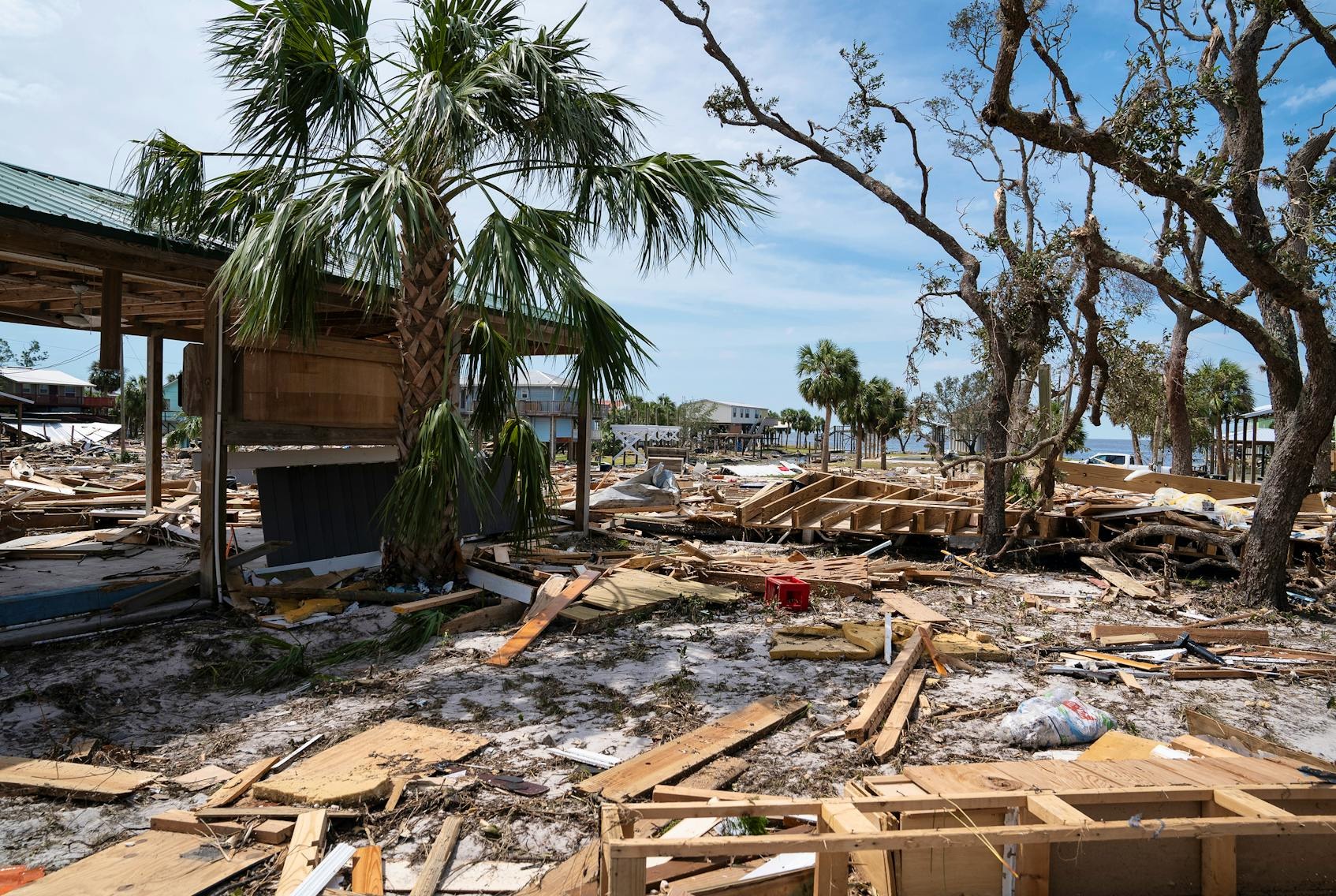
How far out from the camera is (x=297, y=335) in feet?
26.6

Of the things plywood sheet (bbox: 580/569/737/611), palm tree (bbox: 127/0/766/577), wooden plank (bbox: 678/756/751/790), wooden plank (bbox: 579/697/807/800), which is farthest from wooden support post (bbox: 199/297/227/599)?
wooden plank (bbox: 678/756/751/790)

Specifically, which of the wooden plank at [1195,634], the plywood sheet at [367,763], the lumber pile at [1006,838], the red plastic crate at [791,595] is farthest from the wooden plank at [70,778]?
the wooden plank at [1195,634]

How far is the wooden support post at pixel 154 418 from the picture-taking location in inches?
507

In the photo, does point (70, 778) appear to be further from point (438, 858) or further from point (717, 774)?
point (717, 774)

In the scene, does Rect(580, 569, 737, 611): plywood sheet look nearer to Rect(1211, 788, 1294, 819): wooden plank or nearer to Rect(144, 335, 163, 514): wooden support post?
Rect(1211, 788, 1294, 819): wooden plank

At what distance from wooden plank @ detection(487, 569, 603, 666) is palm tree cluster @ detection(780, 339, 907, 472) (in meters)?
42.6

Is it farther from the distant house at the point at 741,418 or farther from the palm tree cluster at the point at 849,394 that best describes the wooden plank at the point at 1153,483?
the distant house at the point at 741,418

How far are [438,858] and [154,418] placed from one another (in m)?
12.2

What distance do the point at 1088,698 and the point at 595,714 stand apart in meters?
3.81

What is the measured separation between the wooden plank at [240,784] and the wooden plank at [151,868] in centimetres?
31

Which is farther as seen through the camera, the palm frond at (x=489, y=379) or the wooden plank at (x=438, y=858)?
the palm frond at (x=489, y=379)

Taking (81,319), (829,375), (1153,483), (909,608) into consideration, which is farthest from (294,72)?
(829,375)

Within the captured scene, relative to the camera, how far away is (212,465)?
8266mm

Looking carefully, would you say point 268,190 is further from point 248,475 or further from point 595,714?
point 248,475
